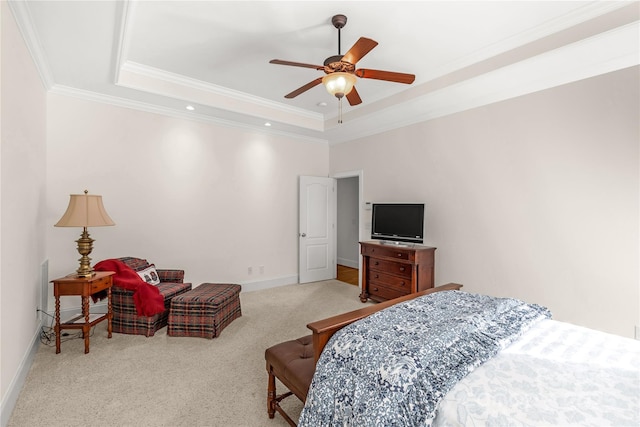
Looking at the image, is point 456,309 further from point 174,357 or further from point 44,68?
point 44,68

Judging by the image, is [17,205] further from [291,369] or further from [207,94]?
[207,94]

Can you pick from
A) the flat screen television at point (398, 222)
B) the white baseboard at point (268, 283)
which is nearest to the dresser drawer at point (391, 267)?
the flat screen television at point (398, 222)

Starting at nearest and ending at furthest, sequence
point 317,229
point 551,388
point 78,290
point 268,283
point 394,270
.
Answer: point 551,388, point 78,290, point 394,270, point 268,283, point 317,229

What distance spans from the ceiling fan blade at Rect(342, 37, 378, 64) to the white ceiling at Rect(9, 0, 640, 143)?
502mm

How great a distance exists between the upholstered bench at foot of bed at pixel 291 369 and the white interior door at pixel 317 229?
3389mm

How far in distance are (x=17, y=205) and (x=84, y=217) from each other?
0.64 metres

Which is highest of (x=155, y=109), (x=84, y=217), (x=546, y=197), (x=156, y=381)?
(x=155, y=109)

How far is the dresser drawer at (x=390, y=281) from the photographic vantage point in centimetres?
394

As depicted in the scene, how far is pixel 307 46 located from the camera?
3.04 meters

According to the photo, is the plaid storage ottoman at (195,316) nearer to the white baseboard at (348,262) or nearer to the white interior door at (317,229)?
the white interior door at (317,229)

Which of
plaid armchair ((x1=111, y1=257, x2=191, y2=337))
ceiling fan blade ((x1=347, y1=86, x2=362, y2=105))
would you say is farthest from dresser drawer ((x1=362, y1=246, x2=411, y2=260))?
plaid armchair ((x1=111, y1=257, x2=191, y2=337))

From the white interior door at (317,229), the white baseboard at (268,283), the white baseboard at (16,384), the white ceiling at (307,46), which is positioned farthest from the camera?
the white interior door at (317,229)

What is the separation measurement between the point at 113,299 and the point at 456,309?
130 inches

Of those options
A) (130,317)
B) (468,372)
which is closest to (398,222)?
(468,372)
